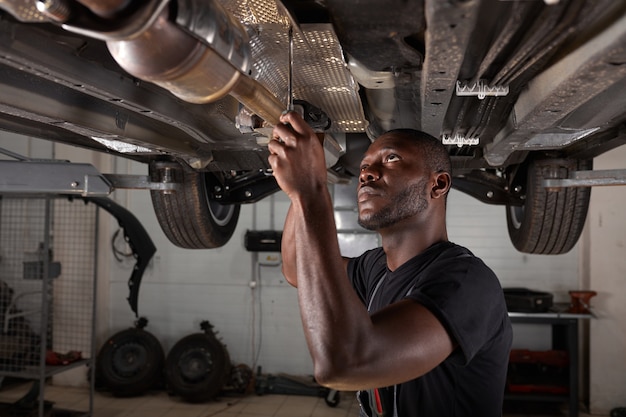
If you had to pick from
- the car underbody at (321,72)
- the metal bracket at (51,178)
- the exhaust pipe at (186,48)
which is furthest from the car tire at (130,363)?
the exhaust pipe at (186,48)

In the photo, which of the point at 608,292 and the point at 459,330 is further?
the point at 608,292

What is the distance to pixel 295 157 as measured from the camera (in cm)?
97

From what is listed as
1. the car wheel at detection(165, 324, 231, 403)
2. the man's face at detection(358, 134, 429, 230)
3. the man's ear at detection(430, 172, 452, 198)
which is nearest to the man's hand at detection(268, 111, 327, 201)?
the man's face at detection(358, 134, 429, 230)

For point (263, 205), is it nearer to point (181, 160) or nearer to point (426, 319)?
point (181, 160)

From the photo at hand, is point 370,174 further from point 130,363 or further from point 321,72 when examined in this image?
point 130,363

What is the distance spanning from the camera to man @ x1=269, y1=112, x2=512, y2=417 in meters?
0.93

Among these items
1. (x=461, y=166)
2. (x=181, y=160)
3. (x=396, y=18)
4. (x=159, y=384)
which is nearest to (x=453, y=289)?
(x=396, y=18)

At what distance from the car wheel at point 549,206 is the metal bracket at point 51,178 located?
1923mm

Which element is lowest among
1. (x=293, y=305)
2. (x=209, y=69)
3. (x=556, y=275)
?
(x=293, y=305)

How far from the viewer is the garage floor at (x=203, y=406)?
5.16m

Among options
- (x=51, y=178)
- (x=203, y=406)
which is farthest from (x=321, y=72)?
(x=203, y=406)

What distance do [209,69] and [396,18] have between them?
422 mm

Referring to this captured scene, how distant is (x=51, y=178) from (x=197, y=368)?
4315 millimetres

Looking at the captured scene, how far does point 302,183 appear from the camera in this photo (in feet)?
3.23
